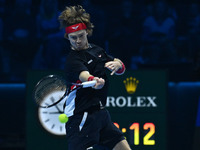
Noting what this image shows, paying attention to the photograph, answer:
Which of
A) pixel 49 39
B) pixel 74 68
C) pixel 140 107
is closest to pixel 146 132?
pixel 140 107

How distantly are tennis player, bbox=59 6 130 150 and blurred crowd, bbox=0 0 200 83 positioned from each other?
3.19 meters

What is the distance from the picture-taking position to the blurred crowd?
7797mm

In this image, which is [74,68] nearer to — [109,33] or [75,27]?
[75,27]

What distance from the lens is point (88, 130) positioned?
4.29 meters

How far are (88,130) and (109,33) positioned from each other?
3952 millimetres

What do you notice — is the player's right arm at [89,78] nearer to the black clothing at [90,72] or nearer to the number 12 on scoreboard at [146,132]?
the black clothing at [90,72]

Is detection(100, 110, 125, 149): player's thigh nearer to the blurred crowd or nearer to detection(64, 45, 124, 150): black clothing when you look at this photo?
detection(64, 45, 124, 150): black clothing

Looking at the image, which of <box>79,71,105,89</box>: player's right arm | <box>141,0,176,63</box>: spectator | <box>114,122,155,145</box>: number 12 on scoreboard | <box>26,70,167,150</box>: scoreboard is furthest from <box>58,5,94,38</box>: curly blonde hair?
<box>141,0,176,63</box>: spectator

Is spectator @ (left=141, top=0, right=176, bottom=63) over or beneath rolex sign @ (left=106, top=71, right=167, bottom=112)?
over

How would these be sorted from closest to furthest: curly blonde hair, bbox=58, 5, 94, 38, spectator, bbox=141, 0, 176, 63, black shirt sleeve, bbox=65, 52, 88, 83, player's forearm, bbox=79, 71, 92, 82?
1. player's forearm, bbox=79, 71, 92, 82
2. black shirt sleeve, bbox=65, 52, 88, 83
3. curly blonde hair, bbox=58, 5, 94, 38
4. spectator, bbox=141, 0, 176, 63

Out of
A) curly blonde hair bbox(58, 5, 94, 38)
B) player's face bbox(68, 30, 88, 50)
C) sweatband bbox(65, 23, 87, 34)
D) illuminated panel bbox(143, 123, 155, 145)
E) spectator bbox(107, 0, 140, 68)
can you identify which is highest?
spectator bbox(107, 0, 140, 68)

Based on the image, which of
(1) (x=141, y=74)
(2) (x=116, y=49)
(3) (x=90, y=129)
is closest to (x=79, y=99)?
(3) (x=90, y=129)

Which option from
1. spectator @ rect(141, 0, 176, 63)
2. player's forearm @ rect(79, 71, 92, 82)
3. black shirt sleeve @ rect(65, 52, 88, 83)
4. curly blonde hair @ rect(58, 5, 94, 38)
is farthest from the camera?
spectator @ rect(141, 0, 176, 63)

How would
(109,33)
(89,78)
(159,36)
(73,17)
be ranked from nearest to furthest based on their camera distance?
(89,78) < (73,17) < (109,33) < (159,36)
